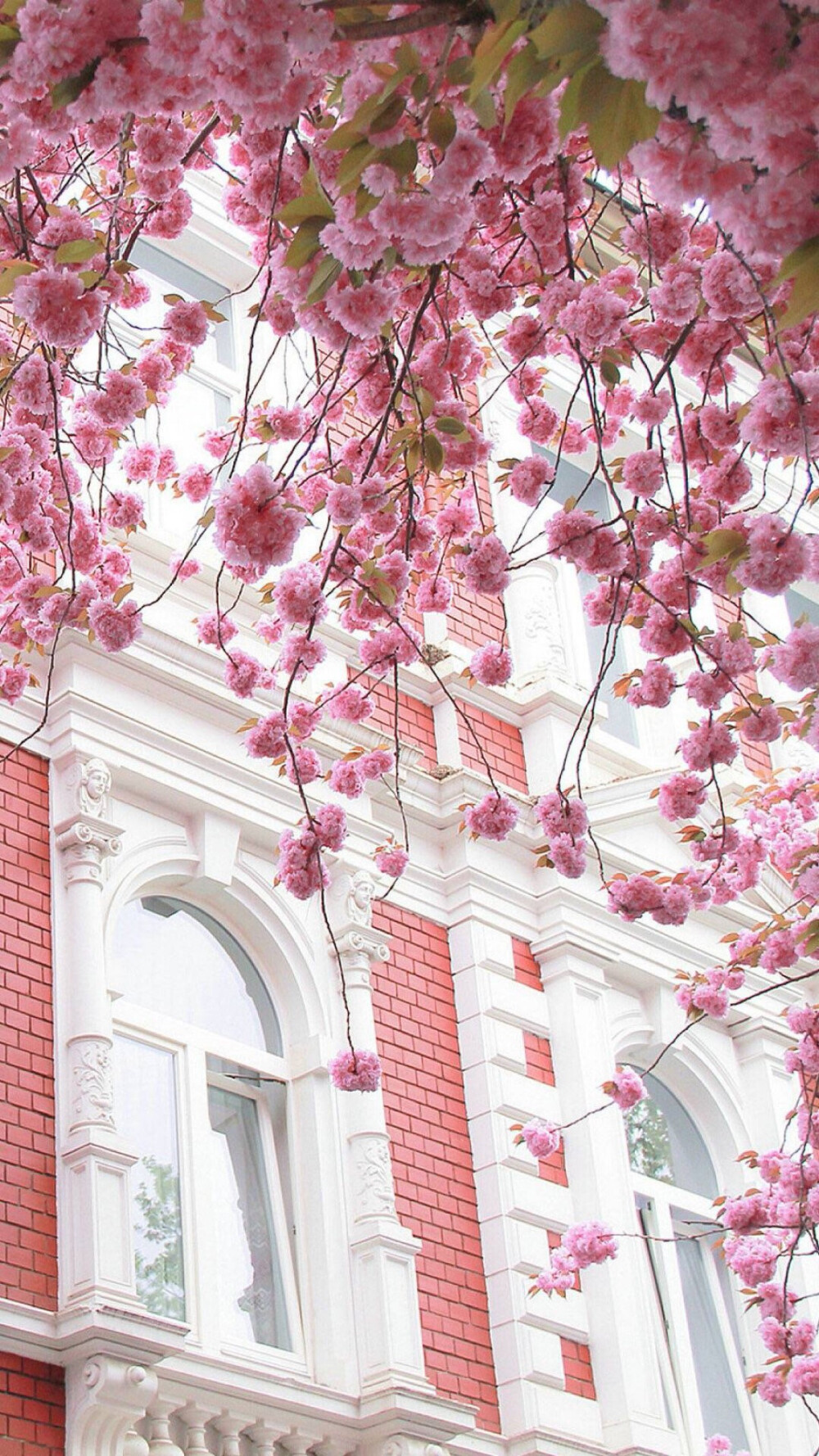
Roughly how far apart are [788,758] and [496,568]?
8.19 meters

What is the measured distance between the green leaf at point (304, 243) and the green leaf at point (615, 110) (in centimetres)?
93

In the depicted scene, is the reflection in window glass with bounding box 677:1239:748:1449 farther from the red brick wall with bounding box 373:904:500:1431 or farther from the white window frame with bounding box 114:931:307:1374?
the white window frame with bounding box 114:931:307:1374

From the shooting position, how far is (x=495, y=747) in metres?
11.5

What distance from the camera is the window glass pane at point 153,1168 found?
815 cm

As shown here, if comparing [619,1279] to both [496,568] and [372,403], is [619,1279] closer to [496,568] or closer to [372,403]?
[496,568]

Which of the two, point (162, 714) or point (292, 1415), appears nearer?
point (292, 1415)

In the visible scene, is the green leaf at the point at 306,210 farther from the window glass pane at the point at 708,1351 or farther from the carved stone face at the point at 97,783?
the window glass pane at the point at 708,1351

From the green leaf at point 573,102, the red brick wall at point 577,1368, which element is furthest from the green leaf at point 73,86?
the red brick wall at point 577,1368

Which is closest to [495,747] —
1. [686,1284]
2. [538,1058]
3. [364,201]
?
[538,1058]

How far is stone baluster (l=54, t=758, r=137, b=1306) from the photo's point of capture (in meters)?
7.51

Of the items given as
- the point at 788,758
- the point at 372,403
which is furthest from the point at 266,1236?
the point at 788,758

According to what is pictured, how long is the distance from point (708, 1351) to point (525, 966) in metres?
2.29

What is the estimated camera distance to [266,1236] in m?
8.85

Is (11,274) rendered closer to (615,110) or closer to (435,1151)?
(615,110)
